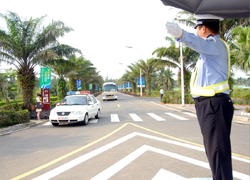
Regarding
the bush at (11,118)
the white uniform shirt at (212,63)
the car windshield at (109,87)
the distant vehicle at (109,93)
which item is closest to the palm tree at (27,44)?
the bush at (11,118)

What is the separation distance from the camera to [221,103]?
82.5 inches

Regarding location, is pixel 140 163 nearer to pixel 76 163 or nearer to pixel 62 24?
pixel 76 163

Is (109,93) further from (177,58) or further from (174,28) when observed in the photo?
(174,28)

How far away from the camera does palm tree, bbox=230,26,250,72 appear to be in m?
14.7

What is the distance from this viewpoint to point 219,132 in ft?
6.84

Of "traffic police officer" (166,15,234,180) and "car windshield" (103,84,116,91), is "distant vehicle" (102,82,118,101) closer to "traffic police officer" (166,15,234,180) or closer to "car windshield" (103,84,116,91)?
"car windshield" (103,84,116,91)

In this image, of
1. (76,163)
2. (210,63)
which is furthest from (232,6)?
(76,163)

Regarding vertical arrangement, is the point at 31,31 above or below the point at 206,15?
above

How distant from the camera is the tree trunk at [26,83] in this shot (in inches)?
644

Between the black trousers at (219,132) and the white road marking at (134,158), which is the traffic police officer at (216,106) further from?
the white road marking at (134,158)

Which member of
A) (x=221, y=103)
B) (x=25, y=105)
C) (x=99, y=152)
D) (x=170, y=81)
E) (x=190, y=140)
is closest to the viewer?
(x=221, y=103)

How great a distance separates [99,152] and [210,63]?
4.54 meters

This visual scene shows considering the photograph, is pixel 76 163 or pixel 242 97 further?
pixel 242 97

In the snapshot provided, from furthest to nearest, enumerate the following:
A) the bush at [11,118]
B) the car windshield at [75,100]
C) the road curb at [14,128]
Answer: the car windshield at [75,100]
the bush at [11,118]
the road curb at [14,128]
